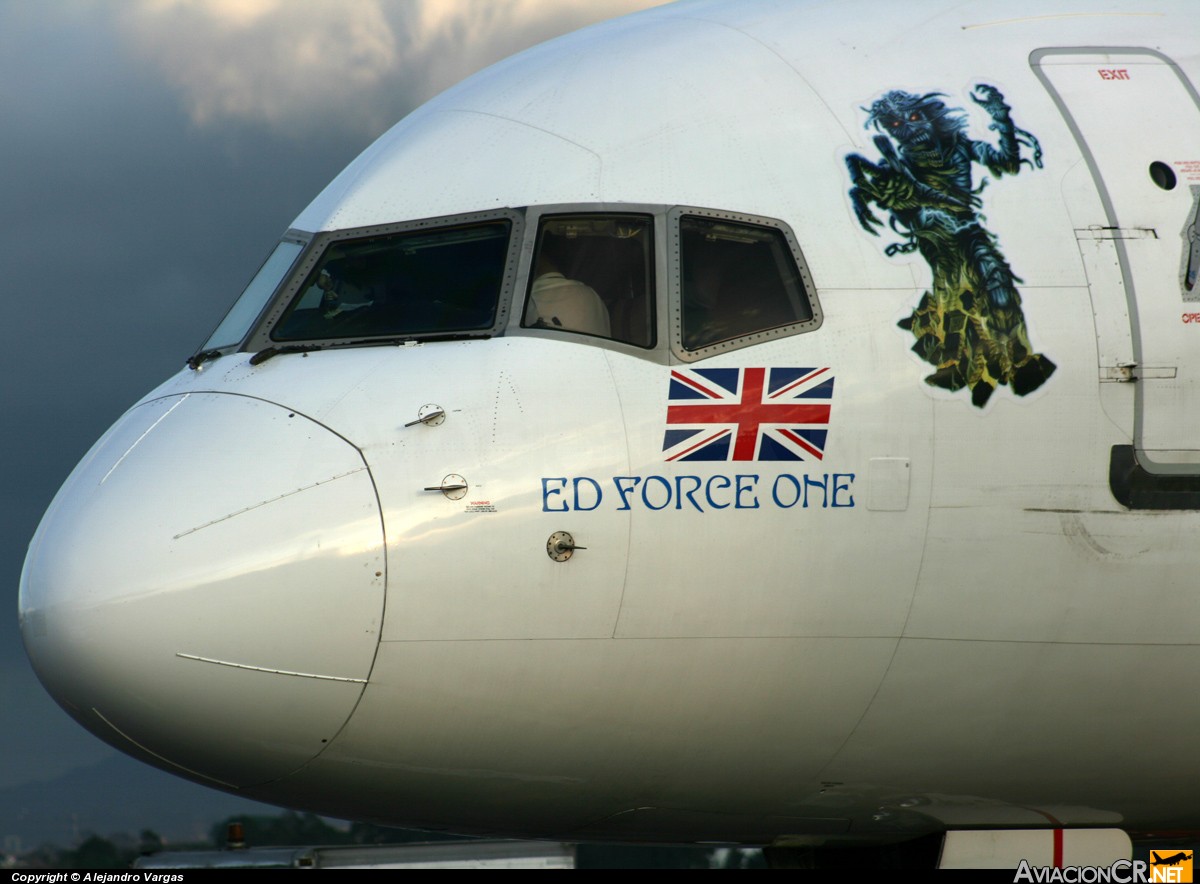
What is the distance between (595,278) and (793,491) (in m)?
1.37

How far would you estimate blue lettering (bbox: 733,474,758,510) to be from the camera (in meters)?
7.14

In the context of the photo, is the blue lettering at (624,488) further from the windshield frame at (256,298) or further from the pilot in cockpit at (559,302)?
the windshield frame at (256,298)

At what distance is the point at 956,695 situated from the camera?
749 centimetres

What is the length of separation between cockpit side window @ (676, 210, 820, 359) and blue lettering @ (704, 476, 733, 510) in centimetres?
59

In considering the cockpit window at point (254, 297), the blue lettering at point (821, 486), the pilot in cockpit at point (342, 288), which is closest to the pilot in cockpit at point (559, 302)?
the pilot in cockpit at point (342, 288)

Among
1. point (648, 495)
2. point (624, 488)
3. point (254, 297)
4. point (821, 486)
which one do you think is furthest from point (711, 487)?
point (254, 297)

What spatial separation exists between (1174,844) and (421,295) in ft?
18.6

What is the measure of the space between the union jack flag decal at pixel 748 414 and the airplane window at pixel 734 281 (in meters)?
0.22

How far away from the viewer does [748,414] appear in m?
7.21

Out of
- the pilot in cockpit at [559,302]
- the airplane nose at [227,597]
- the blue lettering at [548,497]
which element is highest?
the pilot in cockpit at [559,302]

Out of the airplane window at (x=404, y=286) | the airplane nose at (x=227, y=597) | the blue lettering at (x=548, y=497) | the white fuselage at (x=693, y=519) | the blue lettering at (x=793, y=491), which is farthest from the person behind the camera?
the airplane window at (x=404, y=286)

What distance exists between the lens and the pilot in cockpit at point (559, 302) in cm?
738

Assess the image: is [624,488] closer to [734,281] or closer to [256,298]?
[734,281]

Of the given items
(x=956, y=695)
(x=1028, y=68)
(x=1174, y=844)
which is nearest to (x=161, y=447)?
(x=956, y=695)
